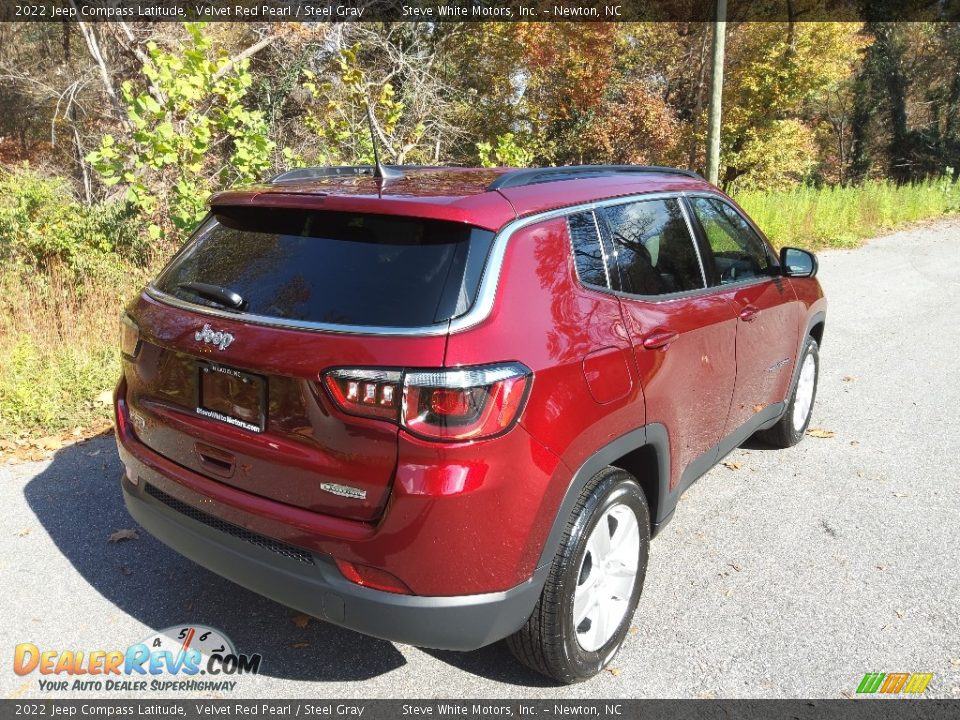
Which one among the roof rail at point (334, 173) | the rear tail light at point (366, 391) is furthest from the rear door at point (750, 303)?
the rear tail light at point (366, 391)

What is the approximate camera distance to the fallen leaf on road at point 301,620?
3.15 metres

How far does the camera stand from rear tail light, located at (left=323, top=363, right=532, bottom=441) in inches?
86.4

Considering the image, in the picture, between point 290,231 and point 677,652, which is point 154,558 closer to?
point 290,231

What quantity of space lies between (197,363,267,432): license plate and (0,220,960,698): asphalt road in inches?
40.9

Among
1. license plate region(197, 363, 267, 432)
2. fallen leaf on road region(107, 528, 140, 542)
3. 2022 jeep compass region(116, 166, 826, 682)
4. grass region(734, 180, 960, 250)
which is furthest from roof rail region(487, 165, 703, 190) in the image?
grass region(734, 180, 960, 250)

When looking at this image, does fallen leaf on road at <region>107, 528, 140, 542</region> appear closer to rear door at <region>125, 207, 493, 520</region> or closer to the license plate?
rear door at <region>125, 207, 493, 520</region>

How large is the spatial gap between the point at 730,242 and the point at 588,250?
168cm

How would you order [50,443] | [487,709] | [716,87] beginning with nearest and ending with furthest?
1. [487,709]
2. [50,443]
3. [716,87]

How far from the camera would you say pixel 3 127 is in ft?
73.0

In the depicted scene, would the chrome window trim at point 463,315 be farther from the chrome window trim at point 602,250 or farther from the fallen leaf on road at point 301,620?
the fallen leaf on road at point 301,620

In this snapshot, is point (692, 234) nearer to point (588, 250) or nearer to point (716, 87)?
point (588, 250)

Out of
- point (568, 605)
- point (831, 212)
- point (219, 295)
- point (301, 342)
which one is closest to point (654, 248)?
point (568, 605)

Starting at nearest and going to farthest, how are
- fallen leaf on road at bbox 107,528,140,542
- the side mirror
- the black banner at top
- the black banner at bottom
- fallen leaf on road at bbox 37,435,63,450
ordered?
the black banner at bottom < fallen leaf on road at bbox 107,528,140,542 < the side mirror < fallen leaf on road at bbox 37,435,63,450 < the black banner at top

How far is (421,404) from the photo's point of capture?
2199 mm
